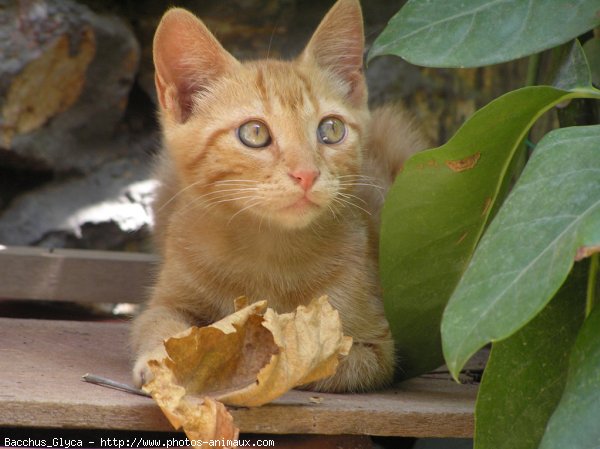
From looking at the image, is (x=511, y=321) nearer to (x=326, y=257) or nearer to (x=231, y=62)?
(x=326, y=257)

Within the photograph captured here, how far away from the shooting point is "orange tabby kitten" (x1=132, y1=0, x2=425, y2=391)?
1.85m

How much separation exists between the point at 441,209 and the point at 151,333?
696 mm

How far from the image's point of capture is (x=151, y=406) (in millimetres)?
1484

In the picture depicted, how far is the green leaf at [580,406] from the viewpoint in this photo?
1173 mm

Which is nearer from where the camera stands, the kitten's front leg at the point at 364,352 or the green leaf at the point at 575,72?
the green leaf at the point at 575,72


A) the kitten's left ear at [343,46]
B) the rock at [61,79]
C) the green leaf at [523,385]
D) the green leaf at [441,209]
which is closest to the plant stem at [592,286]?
the green leaf at [523,385]

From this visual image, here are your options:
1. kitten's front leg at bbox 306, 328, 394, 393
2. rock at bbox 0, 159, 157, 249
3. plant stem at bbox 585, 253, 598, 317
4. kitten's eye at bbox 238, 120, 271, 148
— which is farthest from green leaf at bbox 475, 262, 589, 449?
rock at bbox 0, 159, 157, 249

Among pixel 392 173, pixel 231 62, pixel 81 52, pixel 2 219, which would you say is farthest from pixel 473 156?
pixel 2 219

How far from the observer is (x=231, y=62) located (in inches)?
82.6

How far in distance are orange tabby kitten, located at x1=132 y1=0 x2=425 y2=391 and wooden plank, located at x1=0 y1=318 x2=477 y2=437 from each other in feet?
0.38

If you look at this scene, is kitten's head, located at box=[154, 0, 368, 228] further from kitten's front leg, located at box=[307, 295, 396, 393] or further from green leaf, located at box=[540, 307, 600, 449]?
green leaf, located at box=[540, 307, 600, 449]

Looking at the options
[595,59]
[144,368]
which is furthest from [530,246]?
[595,59]

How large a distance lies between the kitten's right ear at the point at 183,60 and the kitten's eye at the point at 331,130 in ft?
0.90

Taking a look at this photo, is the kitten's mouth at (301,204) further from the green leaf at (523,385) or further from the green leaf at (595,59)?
the green leaf at (595,59)
